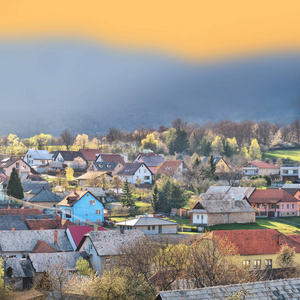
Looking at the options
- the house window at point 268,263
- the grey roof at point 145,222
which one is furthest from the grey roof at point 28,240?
the house window at point 268,263

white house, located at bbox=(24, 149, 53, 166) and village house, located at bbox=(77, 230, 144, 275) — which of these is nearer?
village house, located at bbox=(77, 230, 144, 275)

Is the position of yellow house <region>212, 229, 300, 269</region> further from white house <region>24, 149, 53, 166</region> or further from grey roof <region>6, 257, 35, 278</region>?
white house <region>24, 149, 53, 166</region>

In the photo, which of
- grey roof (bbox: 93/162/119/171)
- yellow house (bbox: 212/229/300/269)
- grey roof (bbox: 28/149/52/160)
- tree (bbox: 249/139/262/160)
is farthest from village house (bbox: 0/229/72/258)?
tree (bbox: 249/139/262/160)

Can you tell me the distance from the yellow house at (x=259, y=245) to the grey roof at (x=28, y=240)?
1350cm

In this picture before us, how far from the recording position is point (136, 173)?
103 meters

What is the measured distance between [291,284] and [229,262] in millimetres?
17435

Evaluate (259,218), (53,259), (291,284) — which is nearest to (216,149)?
(259,218)

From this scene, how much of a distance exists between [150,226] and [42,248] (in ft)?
44.3

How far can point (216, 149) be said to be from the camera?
145m

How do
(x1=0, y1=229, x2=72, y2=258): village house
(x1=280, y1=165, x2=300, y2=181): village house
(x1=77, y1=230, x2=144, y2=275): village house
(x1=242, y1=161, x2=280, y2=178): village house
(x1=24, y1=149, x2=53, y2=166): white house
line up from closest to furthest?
(x1=77, y1=230, x2=144, y2=275): village house → (x1=0, y1=229, x2=72, y2=258): village house → (x1=280, y1=165, x2=300, y2=181): village house → (x1=242, y1=161, x2=280, y2=178): village house → (x1=24, y1=149, x2=53, y2=166): white house

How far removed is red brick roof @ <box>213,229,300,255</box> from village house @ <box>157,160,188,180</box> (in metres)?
50.5

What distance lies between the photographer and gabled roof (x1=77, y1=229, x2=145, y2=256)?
4627cm

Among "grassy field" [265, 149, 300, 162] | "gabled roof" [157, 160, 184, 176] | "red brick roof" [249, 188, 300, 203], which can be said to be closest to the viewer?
"red brick roof" [249, 188, 300, 203]

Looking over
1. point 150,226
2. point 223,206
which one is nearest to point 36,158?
point 223,206
